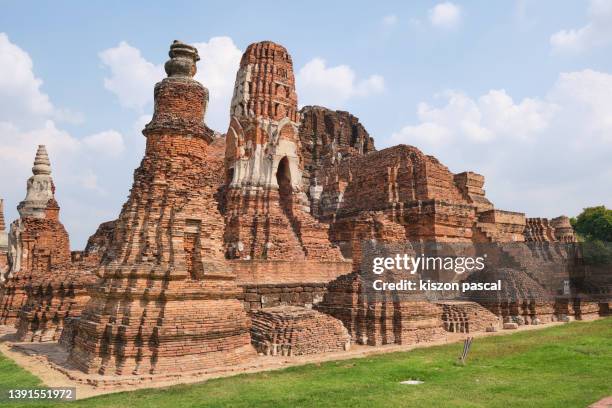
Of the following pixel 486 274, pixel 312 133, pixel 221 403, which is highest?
pixel 312 133

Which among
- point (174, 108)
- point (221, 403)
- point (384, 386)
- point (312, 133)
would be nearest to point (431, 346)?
point (384, 386)

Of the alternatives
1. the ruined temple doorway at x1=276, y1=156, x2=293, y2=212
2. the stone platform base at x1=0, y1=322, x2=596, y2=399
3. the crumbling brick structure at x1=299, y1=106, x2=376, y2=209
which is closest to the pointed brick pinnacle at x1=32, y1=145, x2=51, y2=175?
the stone platform base at x1=0, y1=322, x2=596, y2=399

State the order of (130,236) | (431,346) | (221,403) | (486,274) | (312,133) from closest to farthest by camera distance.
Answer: (221,403)
(130,236)
(431,346)
(486,274)
(312,133)

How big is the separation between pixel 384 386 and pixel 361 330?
5.17 metres

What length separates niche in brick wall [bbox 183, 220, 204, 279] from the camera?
10.0 metres

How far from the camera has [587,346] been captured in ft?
38.7

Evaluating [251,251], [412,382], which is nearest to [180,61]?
[251,251]

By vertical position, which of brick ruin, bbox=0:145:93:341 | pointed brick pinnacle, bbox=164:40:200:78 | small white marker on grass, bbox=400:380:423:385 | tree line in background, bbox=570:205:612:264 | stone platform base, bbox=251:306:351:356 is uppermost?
tree line in background, bbox=570:205:612:264

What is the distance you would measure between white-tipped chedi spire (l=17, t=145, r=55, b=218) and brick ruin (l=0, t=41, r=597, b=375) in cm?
6

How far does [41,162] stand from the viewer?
20906mm

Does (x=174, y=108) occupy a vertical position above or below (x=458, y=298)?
above

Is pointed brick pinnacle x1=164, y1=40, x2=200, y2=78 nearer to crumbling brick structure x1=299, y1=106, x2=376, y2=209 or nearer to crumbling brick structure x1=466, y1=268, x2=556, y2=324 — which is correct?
crumbling brick structure x1=466, y1=268, x2=556, y2=324

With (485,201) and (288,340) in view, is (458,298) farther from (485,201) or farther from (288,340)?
(288,340)

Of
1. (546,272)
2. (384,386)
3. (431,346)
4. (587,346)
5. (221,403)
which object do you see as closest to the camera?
(221,403)
